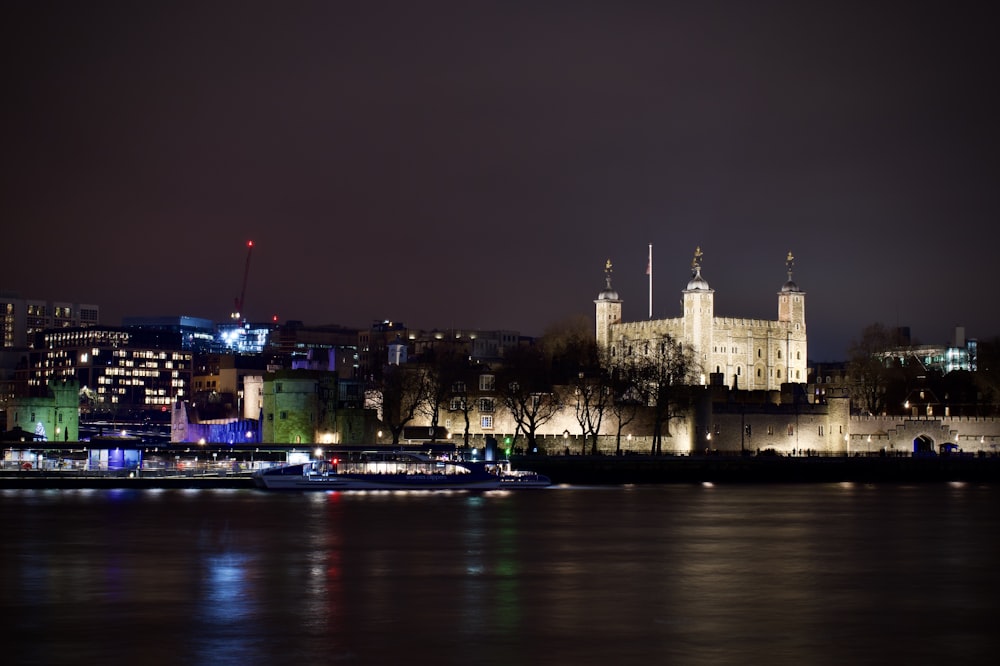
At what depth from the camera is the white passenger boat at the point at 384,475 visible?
82.1 meters

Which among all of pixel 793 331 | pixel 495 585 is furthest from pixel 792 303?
pixel 495 585

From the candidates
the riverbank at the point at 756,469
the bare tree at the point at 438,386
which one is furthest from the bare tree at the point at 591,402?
the bare tree at the point at 438,386

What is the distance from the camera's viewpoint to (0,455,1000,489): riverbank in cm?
8831

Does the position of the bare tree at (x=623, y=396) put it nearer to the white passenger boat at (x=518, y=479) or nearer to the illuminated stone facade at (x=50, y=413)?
the white passenger boat at (x=518, y=479)

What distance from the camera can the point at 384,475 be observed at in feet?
276

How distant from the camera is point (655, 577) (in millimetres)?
39656

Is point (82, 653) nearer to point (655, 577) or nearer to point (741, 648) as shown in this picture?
point (741, 648)

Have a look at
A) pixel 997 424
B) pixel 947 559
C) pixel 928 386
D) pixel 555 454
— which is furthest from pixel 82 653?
pixel 928 386

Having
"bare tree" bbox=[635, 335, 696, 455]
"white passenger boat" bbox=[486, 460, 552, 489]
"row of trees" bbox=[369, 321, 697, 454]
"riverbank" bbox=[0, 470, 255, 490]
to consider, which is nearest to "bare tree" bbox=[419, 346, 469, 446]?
"row of trees" bbox=[369, 321, 697, 454]

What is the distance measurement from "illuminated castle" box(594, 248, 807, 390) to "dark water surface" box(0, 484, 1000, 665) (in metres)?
79.0

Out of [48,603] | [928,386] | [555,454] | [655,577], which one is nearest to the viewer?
[48,603]

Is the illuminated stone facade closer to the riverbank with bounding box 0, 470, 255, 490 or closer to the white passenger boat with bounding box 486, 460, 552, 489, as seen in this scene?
the riverbank with bounding box 0, 470, 255, 490

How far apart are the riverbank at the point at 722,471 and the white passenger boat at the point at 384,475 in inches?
204

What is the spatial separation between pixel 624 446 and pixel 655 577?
232 ft
